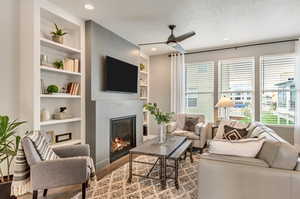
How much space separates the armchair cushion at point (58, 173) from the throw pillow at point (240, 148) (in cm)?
147

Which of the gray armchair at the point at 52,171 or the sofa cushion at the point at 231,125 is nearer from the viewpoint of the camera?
the gray armchair at the point at 52,171

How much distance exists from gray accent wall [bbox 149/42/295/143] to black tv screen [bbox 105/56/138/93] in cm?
136

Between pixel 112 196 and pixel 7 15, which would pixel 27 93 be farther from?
pixel 112 196

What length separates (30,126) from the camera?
2.62 metres

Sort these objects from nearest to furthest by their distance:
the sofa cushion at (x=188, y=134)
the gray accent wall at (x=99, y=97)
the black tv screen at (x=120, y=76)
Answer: the gray accent wall at (x=99, y=97), the black tv screen at (x=120, y=76), the sofa cushion at (x=188, y=134)

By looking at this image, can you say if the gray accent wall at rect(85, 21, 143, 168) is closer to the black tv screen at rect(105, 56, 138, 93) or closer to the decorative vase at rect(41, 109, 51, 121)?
the black tv screen at rect(105, 56, 138, 93)

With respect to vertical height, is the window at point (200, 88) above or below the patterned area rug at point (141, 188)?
above

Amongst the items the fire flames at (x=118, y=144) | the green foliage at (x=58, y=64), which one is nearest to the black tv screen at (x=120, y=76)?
the green foliage at (x=58, y=64)

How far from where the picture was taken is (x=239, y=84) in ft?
16.7

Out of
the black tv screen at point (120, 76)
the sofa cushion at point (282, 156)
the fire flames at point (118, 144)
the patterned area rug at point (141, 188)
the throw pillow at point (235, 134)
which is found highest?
the black tv screen at point (120, 76)

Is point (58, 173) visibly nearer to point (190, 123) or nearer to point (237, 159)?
point (237, 159)

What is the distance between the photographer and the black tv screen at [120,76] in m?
3.78

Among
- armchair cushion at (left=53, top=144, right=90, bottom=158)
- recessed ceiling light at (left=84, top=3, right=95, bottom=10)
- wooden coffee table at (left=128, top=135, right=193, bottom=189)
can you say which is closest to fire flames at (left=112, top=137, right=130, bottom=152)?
wooden coffee table at (left=128, top=135, right=193, bottom=189)

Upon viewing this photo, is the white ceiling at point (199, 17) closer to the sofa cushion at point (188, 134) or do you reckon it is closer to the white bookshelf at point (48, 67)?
the white bookshelf at point (48, 67)
